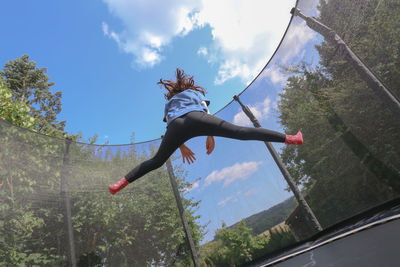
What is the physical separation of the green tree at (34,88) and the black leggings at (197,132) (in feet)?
23.3

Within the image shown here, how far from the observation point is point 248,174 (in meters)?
1.85

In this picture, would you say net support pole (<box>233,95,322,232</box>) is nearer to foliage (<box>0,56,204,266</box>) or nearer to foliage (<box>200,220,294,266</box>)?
foliage (<box>200,220,294,266</box>)

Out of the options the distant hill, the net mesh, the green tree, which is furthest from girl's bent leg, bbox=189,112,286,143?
the green tree

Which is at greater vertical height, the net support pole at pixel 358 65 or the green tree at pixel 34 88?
the green tree at pixel 34 88

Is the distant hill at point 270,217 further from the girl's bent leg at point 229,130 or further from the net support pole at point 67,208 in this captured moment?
the net support pole at point 67,208

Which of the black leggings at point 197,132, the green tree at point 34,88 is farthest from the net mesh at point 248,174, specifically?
the green tree at point 34,88

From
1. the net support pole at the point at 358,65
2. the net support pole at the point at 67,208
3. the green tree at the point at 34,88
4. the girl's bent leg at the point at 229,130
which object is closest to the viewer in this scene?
the girl's bent leg at the point at 229,130

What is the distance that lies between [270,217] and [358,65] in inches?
45.1

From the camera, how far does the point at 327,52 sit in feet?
4.33

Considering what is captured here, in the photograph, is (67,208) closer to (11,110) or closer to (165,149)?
(11,110)

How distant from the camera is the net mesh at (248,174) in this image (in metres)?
1.14

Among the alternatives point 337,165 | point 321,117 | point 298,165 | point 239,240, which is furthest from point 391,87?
point 239,240

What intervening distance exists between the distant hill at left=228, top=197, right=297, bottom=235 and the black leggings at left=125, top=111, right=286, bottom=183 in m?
0.74

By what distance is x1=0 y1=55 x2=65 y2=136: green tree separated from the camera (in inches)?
287
